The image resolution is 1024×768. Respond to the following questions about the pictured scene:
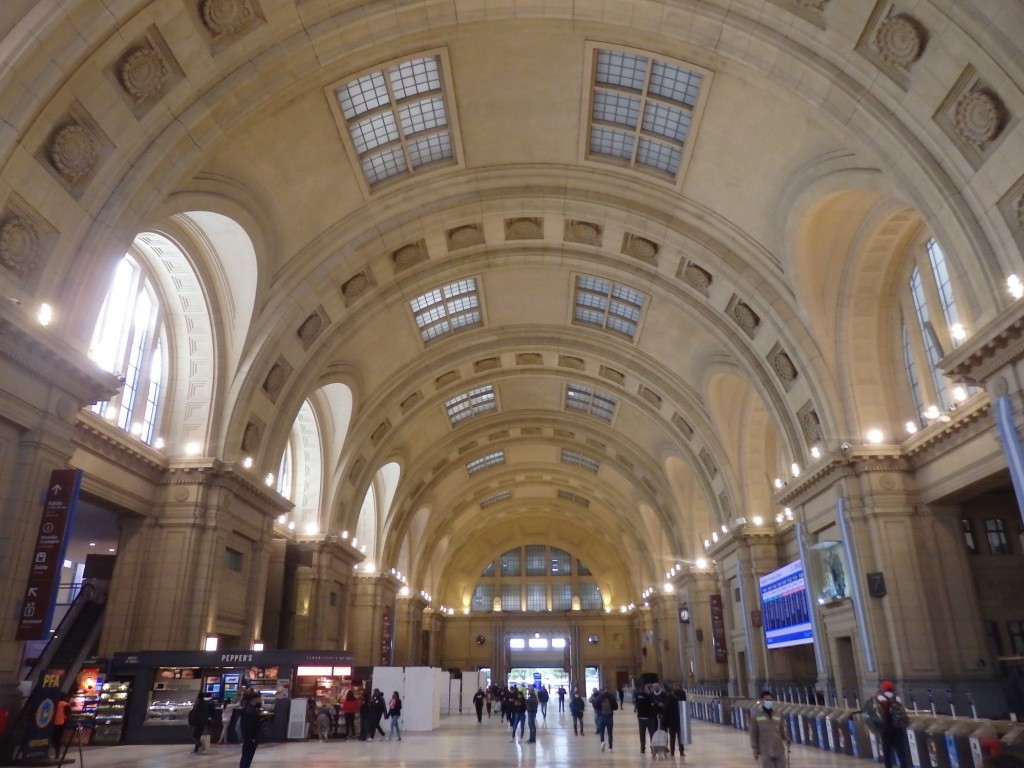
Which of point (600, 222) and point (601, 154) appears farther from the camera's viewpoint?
point (600, 222)

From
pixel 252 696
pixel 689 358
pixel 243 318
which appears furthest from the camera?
pixel 689 358

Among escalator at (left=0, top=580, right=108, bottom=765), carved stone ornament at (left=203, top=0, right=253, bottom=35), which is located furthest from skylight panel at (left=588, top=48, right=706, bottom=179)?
escalator at (left=0, top=580, right=108, bottom=765)

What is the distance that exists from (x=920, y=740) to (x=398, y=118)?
1767 centimetres

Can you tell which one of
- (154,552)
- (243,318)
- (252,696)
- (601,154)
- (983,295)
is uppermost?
(601,154)

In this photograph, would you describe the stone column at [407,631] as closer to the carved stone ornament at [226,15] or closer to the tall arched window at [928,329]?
the tall arched window at [928,329]

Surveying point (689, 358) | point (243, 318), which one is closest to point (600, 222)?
point (689, 358)

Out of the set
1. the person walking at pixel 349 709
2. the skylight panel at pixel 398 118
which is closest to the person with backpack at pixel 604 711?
the person walking at pixel 349 709

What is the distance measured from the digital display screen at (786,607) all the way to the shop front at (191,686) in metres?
14.4

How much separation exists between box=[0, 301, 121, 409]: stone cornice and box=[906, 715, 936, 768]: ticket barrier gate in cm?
1599

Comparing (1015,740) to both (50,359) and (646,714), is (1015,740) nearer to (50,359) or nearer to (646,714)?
(646,714)

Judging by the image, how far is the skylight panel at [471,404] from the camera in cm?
3647

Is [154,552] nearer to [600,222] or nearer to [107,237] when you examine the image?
[107,237]

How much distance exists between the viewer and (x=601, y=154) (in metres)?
Answer: 20.6

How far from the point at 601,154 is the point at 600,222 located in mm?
2231
